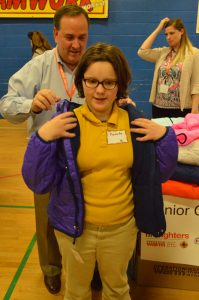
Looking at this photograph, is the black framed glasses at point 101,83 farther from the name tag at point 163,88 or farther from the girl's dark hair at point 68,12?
the name tag at point 163,88

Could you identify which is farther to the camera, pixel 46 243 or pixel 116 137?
pixel 46 243

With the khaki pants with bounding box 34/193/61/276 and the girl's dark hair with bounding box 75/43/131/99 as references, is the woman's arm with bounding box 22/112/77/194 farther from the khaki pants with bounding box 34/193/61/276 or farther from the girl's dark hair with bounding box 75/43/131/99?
the khaki pants with bounding box 34/193/61/276

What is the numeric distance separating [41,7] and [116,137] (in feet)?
16.3

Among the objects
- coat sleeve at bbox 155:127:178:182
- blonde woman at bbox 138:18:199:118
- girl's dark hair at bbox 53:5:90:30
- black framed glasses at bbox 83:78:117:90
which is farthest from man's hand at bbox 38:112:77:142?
blonde woman at bbox 138:18:199:118

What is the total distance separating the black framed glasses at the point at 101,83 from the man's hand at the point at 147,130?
177 mm

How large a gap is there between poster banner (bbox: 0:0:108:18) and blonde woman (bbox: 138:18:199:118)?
232 centimetres

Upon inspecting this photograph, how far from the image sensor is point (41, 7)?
556 cm

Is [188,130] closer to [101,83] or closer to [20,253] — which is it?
[101,83]

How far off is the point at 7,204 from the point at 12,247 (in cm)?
73

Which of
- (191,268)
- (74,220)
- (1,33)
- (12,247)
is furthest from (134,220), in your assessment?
(1,33)

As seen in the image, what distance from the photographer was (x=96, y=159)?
1.28 metres

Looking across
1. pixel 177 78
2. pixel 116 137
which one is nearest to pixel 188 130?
pixel 116 137

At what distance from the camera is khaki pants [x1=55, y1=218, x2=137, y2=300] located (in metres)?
1.40

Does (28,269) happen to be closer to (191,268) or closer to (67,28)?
(191,268)
